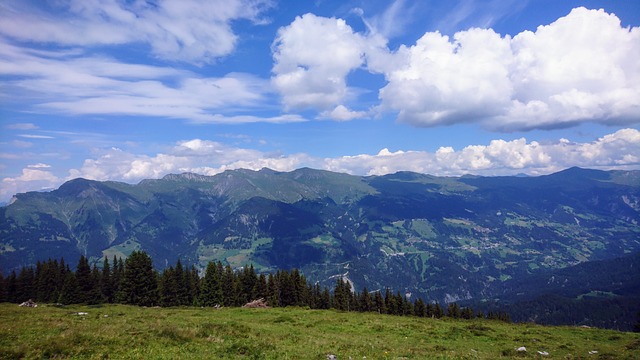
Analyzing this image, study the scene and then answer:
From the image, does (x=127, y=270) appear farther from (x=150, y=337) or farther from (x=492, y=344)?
(x=492, y=344)

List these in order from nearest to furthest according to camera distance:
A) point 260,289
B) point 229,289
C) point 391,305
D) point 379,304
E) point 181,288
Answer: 1. point 260,289
2. point 181,288
3. point 229,289
4. point 391,305
5. point 379,304

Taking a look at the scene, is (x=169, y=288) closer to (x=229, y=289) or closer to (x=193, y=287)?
(x=193, y=287)

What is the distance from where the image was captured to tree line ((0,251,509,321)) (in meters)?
86.5

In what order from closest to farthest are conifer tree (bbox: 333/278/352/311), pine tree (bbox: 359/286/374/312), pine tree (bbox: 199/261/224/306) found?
pine tree (bbox: 199/261/224/306), pine tree (bbox: 359/286/374/312), conifer tree (bbox: 333/278/352/311)

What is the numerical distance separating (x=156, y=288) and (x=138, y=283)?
200 inches

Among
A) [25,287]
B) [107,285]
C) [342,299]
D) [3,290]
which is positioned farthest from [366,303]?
[3,290]

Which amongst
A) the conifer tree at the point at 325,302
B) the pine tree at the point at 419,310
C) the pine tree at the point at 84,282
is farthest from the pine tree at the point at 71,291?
the pine tree at the point at 419,310

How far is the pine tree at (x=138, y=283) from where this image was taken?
8406 cm

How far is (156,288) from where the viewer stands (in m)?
89.0

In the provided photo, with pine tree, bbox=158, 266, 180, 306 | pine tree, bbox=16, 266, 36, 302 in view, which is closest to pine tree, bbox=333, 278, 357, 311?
pine tree, bbox=158, 266, 180, 306

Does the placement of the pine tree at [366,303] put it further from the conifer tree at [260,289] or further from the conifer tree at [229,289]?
the conifer tree at [229,289]

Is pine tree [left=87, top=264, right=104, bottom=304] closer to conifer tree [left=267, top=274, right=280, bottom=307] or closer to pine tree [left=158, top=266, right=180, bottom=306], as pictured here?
pine tree [left=158, top=266, right=180, bottom=306]

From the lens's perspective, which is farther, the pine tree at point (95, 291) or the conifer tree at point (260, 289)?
the conifer tree at point (260, 289)

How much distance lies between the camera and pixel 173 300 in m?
98.5
